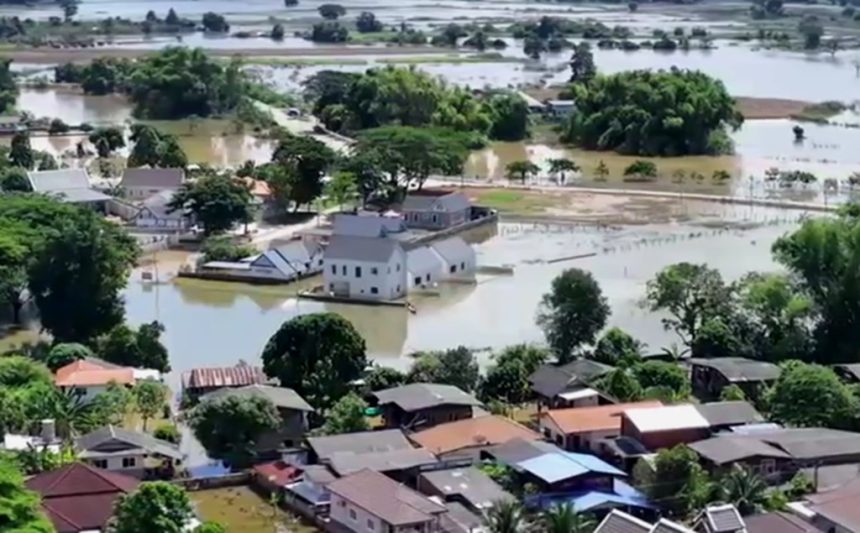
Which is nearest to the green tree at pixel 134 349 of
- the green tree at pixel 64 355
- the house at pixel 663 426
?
the green tree at pixel 64 355

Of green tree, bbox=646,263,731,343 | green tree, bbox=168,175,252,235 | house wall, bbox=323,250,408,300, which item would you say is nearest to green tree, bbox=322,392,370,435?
green tree, bbox=646,263,731,343

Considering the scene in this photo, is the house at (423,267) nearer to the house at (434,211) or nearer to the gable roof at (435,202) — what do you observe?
the house at (434,211)

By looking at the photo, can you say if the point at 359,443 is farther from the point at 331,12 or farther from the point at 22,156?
the point at 331,12

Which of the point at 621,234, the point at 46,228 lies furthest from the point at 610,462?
the point at 621,234

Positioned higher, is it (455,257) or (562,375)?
(562,375)

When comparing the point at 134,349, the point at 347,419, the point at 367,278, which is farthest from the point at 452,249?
the point at 347,419

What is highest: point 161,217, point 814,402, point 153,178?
point 814,402
